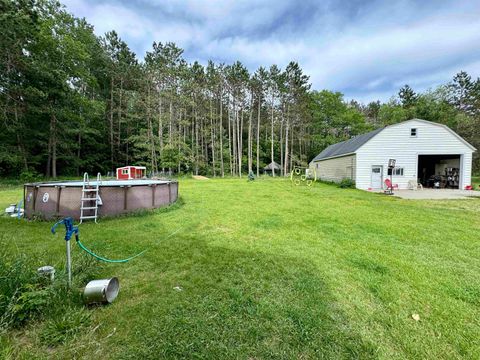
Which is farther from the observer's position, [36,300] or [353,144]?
[353,144]

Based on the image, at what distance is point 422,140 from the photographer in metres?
15.3

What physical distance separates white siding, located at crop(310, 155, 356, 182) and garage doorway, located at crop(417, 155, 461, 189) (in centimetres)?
595

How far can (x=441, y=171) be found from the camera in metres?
17.8

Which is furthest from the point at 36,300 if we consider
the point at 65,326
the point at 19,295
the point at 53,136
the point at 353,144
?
the point at 53,136

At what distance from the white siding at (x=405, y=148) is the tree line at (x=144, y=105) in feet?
49.8

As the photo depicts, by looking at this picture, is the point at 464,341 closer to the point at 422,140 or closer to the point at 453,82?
Result: the point at 422,140

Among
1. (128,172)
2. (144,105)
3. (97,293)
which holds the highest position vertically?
(144,105)

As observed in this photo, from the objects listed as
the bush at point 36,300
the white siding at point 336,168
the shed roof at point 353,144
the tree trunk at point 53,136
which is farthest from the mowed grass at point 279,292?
the tree trunk at point 53,136

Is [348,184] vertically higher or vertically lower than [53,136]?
lower

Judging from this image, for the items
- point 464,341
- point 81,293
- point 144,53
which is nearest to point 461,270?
point 464,341

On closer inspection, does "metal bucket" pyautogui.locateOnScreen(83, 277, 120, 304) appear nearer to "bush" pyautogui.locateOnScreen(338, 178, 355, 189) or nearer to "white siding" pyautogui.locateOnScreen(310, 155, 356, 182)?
"bush" pyautogui.locateOnScreen(338, 178, 355, 189)

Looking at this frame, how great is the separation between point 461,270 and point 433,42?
41.3 ft

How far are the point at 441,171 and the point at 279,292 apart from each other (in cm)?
2163

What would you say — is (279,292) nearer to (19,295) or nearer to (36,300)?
(36,300)
